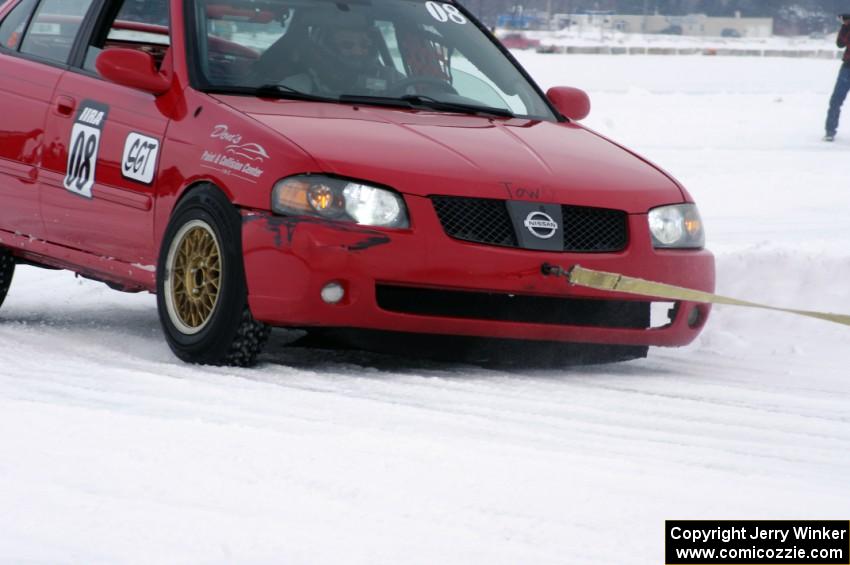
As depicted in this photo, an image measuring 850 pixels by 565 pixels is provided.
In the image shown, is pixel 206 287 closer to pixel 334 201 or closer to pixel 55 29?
pixel 334 201

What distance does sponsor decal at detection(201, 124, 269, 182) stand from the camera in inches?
212

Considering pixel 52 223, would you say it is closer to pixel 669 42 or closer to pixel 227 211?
pixel 227 211

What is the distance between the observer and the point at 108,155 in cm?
619

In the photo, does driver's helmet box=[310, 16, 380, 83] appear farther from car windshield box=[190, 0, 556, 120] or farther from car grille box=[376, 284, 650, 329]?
car grille box=[376, 284, 650, 329]

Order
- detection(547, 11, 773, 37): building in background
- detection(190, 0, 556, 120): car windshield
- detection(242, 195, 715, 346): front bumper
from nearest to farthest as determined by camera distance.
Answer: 1. detection(242, 195, 715, 346): front bumper
2. detection(190, 0, 556, 120): car windshield
3. detection(547, 11, 773, 37): building in background

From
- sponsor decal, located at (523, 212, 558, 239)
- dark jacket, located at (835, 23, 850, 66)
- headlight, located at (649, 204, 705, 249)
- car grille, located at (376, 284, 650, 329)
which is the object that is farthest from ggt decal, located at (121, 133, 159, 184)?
dark jacket, located at (835, 23, 850, 66)

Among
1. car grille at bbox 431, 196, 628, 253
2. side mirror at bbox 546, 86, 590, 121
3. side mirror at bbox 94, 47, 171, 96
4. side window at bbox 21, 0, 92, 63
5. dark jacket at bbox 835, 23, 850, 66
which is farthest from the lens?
dark jacket at bbox 835, 23, 850, 66

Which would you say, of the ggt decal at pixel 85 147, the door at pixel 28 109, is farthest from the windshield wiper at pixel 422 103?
the door at pixel 28 109

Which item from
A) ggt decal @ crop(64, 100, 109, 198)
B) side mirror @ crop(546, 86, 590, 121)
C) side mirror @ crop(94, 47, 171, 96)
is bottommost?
ggt decal @ crop(64, 100, 109, 198)

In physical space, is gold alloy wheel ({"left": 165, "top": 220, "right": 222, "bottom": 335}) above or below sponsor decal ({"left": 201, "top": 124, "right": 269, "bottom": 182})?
below

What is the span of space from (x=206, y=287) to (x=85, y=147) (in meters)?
1.11

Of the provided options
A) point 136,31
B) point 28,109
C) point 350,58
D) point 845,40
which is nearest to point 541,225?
point 350,58

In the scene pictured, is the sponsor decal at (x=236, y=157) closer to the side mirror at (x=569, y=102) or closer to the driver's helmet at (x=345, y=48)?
the driver's helmet at (x=345, y=48)

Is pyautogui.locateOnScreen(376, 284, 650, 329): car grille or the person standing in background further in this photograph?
the person standing in background
